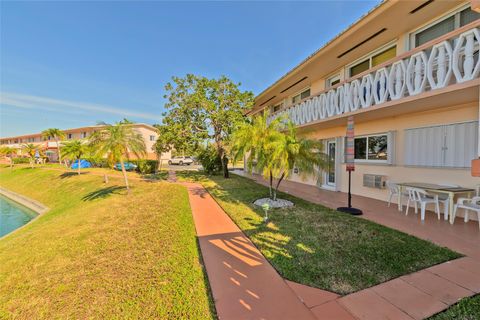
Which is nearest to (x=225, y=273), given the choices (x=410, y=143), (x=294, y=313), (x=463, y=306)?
(x=294, y=313)

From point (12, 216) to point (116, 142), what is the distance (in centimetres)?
1085

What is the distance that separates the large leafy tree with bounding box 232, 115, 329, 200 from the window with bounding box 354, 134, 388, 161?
270cm

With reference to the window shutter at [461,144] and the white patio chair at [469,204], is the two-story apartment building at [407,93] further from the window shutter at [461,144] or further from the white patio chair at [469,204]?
the white patio chair at [469,204]

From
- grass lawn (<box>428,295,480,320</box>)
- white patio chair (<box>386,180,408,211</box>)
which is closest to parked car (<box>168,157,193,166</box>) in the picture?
white patio chair (<box>386,180,408,211</box>)

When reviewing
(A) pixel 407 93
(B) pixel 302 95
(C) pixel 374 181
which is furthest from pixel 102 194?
(A) pixel 407 93

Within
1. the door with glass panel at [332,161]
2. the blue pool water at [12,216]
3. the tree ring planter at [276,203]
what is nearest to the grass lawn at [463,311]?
the tree ring planter at [276,203]

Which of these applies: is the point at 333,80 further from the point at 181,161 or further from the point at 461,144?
the point at 181,161

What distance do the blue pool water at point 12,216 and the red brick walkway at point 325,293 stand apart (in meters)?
15.4

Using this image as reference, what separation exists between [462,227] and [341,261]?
4.12 metres

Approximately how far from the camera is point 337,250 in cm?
421

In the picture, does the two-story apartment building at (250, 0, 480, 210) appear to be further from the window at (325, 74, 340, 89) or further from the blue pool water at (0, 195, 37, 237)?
the blue pool water at (0, 195, 37, 237)

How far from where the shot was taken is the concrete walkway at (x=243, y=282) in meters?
2.66

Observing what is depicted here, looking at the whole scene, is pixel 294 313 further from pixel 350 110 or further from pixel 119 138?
pixel 119 138

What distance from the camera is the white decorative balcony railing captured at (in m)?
4.64
